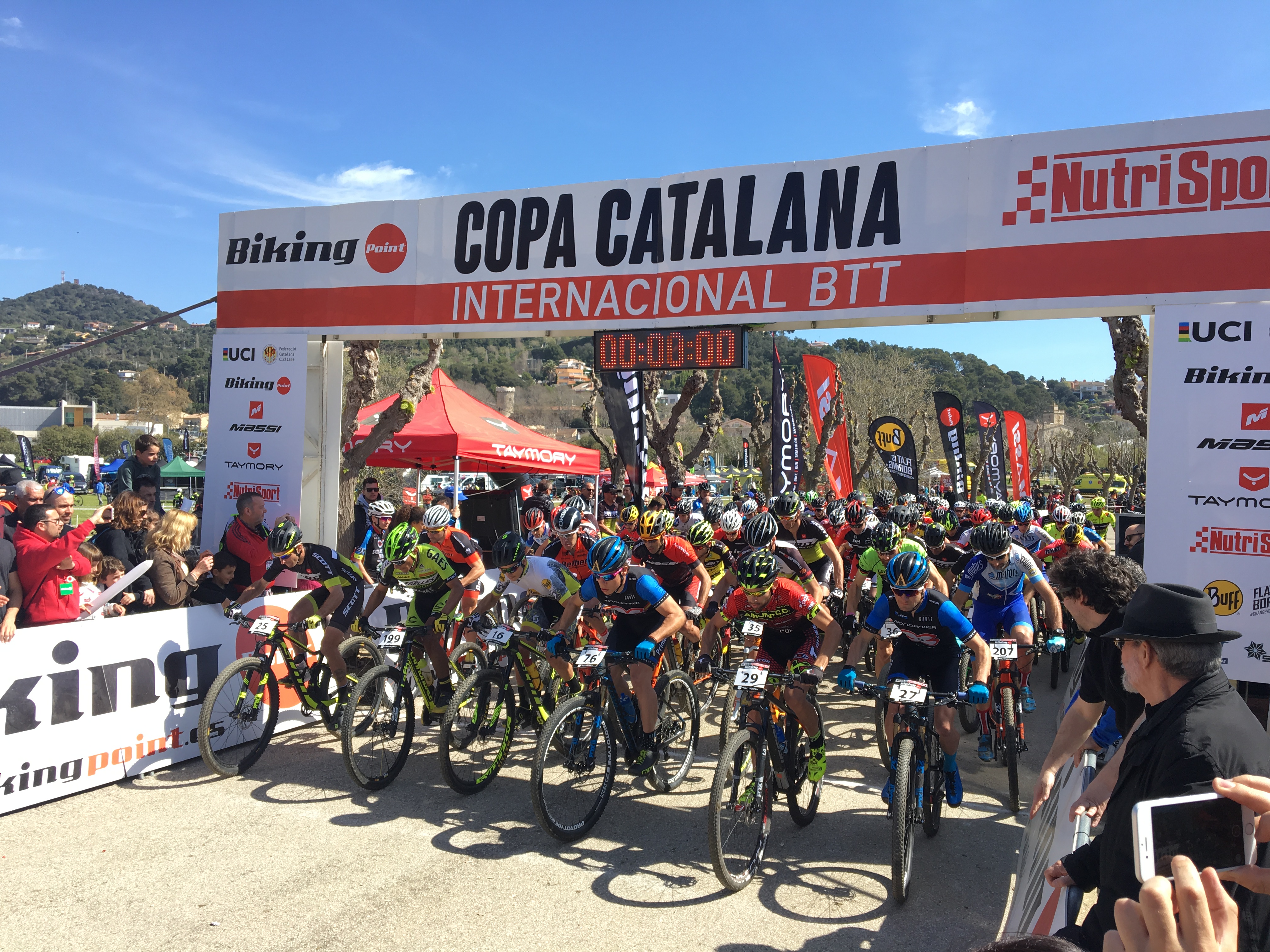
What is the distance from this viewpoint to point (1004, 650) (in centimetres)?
598

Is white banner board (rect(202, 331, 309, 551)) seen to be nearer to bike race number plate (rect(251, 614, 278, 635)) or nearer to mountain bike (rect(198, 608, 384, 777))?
mountain bike (rect(198, 608, 384, 777))

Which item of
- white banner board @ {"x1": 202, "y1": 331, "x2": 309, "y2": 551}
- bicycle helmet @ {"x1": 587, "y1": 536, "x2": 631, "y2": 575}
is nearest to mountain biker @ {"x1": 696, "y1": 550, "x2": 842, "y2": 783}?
bicycle helmet @ {"x1": 587, "y1": 536, "x2": 631, "y2": 575}

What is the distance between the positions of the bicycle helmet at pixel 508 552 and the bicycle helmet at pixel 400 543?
0.67 meters

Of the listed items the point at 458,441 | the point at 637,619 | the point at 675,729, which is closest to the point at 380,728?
the point at 637,619

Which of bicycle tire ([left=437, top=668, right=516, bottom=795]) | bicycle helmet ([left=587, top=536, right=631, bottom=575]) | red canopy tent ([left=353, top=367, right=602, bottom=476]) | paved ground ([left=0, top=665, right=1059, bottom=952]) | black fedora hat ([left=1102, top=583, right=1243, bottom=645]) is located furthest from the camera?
red canopy tent ([left=353, top=367, right=602, bottom=476])

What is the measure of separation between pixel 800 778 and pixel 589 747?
56.2 inches

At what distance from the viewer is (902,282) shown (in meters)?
7.62

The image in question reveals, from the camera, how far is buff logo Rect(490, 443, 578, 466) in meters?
15.1

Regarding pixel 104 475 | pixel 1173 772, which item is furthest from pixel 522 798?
pixel 104 475

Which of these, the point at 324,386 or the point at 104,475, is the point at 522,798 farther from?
the point at 104,475

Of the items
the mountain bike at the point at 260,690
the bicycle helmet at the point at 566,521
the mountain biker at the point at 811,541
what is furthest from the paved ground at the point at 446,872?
the mountain biker at the point at 811,541

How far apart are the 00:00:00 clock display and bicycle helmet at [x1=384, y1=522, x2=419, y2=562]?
283 centimetres

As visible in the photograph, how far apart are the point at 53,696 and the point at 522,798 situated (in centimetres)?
332

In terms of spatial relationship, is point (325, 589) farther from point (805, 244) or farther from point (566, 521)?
point (805, 244)
